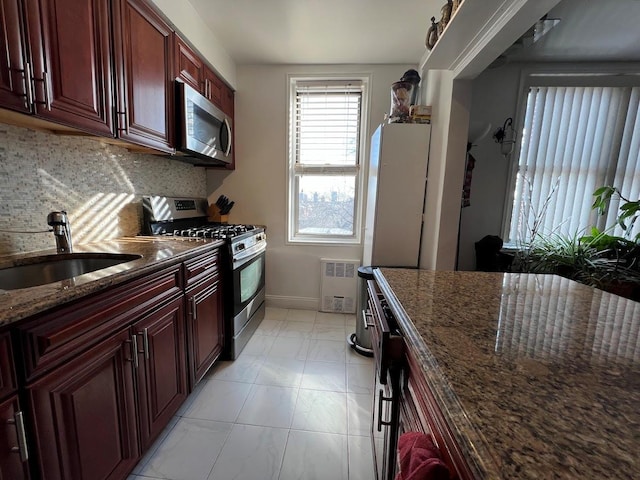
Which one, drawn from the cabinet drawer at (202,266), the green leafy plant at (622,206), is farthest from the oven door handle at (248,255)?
the green leafy plant at (622,206)

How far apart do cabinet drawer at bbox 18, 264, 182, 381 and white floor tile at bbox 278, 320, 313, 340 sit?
4.71 ft

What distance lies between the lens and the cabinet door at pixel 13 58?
0.95 meters

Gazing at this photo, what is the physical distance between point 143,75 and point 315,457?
7.25 feet

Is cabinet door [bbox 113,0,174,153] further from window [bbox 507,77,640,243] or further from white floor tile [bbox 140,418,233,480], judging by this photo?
window [bbox 507,77,640,243]

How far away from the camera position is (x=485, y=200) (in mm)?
2672

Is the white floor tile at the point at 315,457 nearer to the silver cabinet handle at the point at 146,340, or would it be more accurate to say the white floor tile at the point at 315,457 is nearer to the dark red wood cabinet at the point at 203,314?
the dark red wood cabinet at the point at 203,314

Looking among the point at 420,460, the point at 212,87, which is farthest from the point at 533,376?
the point at 212,87

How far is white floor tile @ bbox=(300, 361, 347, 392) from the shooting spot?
73.4 inches

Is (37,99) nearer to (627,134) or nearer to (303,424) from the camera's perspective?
(303,424)

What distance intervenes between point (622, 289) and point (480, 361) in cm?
254

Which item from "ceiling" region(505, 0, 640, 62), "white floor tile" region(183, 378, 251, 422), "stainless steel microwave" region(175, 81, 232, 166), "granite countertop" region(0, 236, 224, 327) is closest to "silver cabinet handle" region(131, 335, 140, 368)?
"granite countertop" region(0, 236, 224, 327)

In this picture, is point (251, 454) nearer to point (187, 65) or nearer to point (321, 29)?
point (187, 65)

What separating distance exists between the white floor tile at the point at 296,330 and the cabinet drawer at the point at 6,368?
192 cm

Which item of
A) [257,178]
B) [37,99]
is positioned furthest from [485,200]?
[37,99]
